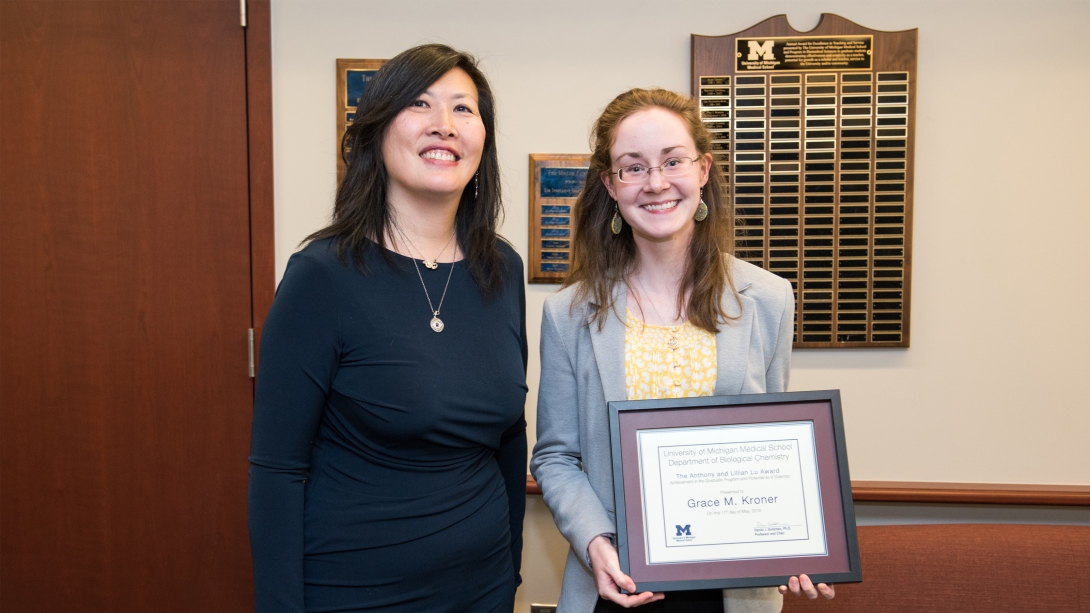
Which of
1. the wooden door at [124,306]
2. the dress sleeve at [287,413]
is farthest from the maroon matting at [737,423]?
the wooden door at [124,306]

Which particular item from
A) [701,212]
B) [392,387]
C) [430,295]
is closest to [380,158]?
[430,295]

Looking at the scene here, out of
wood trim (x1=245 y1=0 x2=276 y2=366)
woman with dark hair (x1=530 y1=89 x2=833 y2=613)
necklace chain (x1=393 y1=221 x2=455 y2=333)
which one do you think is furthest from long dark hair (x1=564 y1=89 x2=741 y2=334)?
wood trim (x1=245 y1=0 x2=276 y2=366)

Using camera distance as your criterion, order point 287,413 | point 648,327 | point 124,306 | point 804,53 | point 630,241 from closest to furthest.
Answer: point 287,413
point 648,327
point 630,241
point 804,53
point 124,306

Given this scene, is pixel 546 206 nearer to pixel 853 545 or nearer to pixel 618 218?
pixel 618 218

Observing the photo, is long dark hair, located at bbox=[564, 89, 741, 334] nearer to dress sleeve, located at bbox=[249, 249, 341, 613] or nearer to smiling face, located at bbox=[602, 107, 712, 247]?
smiling face, located at bbox=[602, 107, 712, 247]

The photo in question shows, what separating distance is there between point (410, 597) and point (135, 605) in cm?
166

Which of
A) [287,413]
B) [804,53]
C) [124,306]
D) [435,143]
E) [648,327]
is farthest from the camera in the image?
[124,306]

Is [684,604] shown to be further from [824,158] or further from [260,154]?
[260,154]

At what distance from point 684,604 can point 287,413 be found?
804 millimetres

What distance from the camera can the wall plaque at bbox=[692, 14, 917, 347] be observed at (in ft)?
7.23

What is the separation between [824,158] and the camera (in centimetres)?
224

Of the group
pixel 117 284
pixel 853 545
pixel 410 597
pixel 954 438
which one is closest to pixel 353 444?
pixel 410 597

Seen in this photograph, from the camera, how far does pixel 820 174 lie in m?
2.24

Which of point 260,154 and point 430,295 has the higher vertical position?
point 260,154
